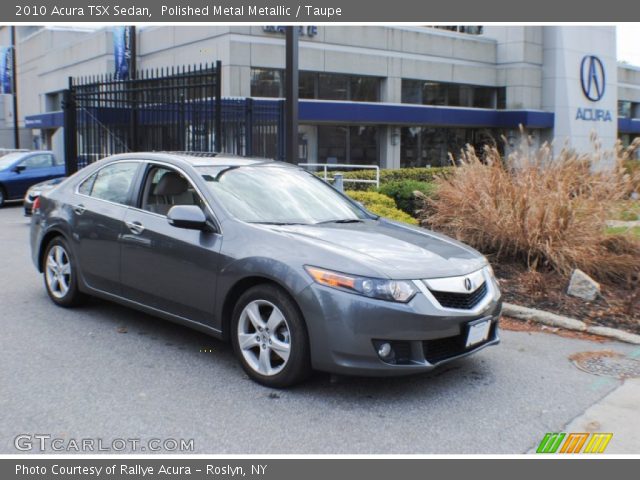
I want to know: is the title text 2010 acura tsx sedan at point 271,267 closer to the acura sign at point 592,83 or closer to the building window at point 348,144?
the building window at point 348,144

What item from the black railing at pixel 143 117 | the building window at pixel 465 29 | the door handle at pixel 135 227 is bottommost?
the door handle at pixel 135 227

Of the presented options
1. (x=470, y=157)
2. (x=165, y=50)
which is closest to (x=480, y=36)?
(x=165, y=50)

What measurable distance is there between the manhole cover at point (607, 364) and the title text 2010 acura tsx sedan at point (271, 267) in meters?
1.01

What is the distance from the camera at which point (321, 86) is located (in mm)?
26391

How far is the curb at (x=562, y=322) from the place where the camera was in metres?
6.20

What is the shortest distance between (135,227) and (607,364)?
404cm

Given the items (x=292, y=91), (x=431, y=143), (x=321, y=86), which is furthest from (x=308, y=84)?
(x=292, y=91)

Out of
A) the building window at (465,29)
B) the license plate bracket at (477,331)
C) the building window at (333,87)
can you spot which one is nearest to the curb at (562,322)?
the license plate bracket at (477,331)

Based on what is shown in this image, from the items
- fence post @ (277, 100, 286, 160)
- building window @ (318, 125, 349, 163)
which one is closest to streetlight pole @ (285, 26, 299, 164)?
fence post @ (277, 100, 286, 160)

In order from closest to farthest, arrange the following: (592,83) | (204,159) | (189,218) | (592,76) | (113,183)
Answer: (189,218) → (204,159) → (113,183) → (592,76) → (592,83)

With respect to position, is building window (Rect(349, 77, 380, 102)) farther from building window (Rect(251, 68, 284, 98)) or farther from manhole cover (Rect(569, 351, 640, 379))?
manhole cover (Rect(569, 351, 640, 379))

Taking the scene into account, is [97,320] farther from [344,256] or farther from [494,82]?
[494,82]

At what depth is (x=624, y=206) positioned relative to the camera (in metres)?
8.05

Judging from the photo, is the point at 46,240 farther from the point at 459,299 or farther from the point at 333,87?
the point at 333,87
